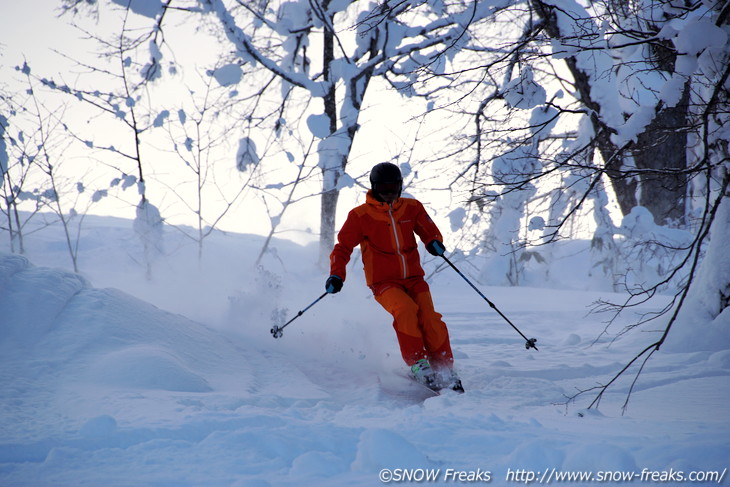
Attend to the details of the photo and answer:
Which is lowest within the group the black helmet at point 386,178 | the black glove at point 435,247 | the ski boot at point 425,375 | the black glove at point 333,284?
the ski boot at point 425,375

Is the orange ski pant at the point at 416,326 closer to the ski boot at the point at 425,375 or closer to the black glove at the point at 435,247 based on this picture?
the ski boot at the point at 425,375

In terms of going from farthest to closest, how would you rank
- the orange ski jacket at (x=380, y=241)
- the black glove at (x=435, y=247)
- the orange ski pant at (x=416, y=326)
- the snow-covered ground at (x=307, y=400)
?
the black glove at (x=435, y=247)
the orange ski jacket at (x=380, y=241)
the orange ski pant at (x=416, y=326)
the snow-covered ground at (x=307, y=400)

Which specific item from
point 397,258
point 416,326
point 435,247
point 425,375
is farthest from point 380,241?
point 425,375

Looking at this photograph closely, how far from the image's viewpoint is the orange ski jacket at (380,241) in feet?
13.4

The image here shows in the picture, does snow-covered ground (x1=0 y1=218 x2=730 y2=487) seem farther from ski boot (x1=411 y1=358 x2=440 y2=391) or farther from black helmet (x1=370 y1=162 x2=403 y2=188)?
black helmet (x1=370 y1=162 x2=403 y2=188)

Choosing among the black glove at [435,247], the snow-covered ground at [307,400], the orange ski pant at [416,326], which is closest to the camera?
the snow-covered ground at [307,400]

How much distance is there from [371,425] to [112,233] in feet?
46.1

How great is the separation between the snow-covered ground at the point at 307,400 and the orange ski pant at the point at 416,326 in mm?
319

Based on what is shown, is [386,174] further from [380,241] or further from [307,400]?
[307,400]

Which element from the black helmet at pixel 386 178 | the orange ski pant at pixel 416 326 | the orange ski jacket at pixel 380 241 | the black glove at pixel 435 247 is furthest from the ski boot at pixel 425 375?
the black helmet at pixel 386 178

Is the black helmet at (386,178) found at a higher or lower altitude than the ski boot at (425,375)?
higher

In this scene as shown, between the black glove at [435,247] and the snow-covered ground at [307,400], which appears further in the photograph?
the black glove at [435,247]

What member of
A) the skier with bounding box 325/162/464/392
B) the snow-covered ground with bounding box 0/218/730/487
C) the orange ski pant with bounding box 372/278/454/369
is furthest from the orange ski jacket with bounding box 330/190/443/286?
the snow-covered ground with bounding box 0/218/730/487

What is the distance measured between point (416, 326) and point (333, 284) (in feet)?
2.41
